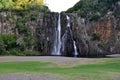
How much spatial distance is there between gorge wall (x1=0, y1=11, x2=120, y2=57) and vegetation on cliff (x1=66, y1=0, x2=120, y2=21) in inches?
47.5

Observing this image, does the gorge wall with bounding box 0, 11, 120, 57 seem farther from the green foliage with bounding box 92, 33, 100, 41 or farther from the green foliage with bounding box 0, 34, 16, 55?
the green foliage with bounding box 0, 34, 16, 55

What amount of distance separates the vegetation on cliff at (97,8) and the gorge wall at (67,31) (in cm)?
121

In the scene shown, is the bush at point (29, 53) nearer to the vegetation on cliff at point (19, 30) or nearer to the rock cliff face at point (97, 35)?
the vegetation on cliff at point (19, 30)

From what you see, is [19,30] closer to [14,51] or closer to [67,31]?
[14,51]

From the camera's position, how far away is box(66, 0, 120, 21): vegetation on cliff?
88812 millimetres

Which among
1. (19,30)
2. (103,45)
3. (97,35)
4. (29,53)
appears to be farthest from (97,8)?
(29,53)

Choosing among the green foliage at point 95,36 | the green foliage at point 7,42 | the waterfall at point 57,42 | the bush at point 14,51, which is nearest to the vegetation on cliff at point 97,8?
the green foliage at point 95,36

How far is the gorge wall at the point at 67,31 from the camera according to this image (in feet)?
264

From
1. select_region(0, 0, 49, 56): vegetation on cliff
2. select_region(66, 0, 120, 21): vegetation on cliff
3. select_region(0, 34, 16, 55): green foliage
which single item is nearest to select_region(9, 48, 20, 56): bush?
select_region(0, 0, 49, 56): vegetation on cliff

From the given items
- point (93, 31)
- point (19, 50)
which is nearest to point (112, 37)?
point (93, 31)

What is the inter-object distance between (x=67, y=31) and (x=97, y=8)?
1143cm

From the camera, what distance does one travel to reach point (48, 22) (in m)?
84.2

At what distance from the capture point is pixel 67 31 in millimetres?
83750

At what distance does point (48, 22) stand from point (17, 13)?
21.4 feet
